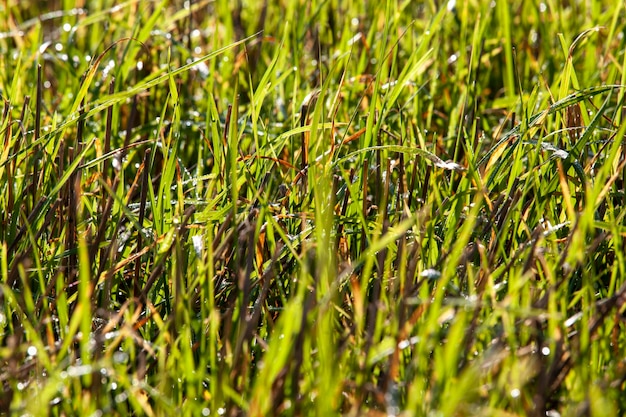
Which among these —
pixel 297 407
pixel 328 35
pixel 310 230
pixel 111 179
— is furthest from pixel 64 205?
pixel 328 35

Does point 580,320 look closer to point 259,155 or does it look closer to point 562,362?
point 562,362

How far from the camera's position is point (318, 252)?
1.04 meters

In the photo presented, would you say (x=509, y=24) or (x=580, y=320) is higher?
(x=509, y=24)

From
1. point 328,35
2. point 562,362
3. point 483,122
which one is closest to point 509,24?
point 483,122

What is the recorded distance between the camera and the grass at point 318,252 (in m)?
0.94

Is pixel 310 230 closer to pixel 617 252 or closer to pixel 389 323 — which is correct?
pixel 389 323

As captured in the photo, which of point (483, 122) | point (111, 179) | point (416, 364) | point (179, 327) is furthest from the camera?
point (483, 122)

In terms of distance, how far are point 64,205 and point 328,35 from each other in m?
1.06

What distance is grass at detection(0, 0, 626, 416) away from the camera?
0.94 meters

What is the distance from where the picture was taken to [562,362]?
1.01 meters

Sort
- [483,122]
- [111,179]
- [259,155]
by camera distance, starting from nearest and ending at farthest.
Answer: [259,155], [111,179], [483,122]

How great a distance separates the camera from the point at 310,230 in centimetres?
123

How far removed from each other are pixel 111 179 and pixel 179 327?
70 cm

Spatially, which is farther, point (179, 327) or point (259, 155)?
point (259, 155)
